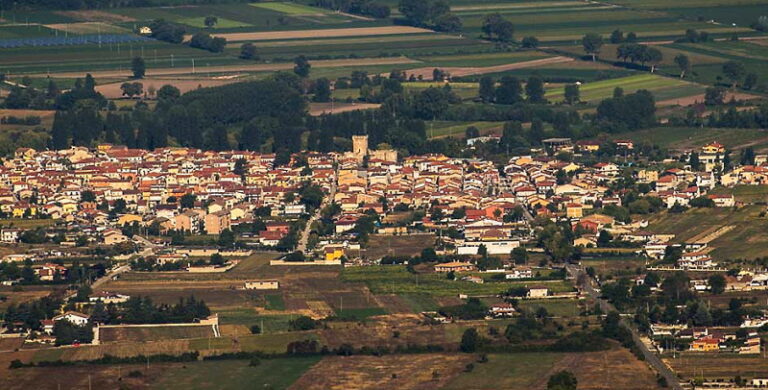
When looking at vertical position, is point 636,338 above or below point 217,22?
below

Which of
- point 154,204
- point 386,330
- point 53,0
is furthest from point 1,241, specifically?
point 53,0

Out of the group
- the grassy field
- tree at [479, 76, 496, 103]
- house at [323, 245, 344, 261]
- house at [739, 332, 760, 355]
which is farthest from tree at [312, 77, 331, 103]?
house at [739, 332, 760, 355]

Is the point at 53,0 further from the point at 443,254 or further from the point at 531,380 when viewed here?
the point at 531,380

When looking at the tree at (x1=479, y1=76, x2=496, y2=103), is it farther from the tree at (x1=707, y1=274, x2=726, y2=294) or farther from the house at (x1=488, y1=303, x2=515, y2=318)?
the house at (x1=488, y1=303, x2=515, y2=318)

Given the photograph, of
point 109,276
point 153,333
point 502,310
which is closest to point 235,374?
point 153,333

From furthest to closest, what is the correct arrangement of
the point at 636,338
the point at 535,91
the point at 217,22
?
1. the point at 217,22
2. the point at 535,91
3. the point at 636,338

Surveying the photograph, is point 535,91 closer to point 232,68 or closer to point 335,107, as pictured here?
point 335,107
